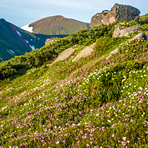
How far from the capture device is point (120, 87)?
704cm

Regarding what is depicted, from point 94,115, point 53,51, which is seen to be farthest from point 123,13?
point 94,115

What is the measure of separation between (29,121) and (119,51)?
9.11 m

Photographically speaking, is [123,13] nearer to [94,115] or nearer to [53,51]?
[53,51]

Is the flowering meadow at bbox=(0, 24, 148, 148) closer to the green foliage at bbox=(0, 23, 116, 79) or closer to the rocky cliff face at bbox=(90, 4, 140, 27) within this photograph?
the green foliage at bbox=(0, 23, 116, 79)

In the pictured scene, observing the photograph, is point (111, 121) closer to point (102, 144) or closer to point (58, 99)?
point (102, 144)

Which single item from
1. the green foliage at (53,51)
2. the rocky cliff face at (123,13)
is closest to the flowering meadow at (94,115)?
the green foliage at (53,51)

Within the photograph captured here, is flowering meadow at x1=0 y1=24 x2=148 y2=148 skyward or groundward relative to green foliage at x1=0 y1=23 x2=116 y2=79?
groundward

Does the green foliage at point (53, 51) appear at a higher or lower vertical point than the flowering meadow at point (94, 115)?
higher

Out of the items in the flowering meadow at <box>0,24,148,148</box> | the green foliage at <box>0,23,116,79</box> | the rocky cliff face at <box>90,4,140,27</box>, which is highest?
the rocky cliff face at <box>90,4,140,27</box>

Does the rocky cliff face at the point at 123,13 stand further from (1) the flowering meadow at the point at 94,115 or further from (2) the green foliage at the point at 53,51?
(1) the flowering meadow at the point at 94,115

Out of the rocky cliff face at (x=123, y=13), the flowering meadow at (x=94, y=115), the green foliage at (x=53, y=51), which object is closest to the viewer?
the flowering meadow at (x=94, y=115)

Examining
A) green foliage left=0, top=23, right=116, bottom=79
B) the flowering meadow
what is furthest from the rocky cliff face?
the flowering meadow

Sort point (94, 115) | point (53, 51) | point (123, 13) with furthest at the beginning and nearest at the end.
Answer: point (123, 13)
point (53, 51)
point (94, 115)

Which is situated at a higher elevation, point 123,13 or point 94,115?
point 123,13
